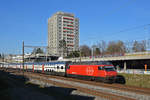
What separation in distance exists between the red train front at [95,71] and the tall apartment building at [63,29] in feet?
395

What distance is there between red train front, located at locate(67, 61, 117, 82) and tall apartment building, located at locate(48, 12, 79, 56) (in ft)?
395

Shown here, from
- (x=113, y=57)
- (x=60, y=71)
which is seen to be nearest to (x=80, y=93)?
(x=60, y=71)

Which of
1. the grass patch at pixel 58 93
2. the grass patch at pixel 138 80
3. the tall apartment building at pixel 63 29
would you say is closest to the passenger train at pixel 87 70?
the grass patch at pixel 138 80

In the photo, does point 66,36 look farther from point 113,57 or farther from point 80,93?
point 80,93

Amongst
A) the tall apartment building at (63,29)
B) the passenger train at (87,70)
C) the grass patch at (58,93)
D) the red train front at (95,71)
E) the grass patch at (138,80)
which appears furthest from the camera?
the tall apartment building at (63,29)

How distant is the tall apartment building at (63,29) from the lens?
15525 centimetres

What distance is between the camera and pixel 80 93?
55.1 feet

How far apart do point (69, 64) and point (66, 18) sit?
431 ft

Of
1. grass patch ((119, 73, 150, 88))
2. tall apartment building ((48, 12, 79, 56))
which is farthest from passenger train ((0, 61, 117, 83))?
tall apartment building ((48, 12, 79, 56))

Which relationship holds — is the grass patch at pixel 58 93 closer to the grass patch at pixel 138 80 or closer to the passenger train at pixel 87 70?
the passenger train at pixel 87 70

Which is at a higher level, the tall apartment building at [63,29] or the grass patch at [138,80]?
the tall apartment building at [63,29]

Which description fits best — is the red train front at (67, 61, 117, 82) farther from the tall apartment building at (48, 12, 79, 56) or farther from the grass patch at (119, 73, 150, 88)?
the tall apartment building at (48, 12, 79, 56)

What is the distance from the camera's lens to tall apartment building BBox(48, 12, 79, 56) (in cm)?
15525

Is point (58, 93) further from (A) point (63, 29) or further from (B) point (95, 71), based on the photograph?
(A) point (63, 29)
